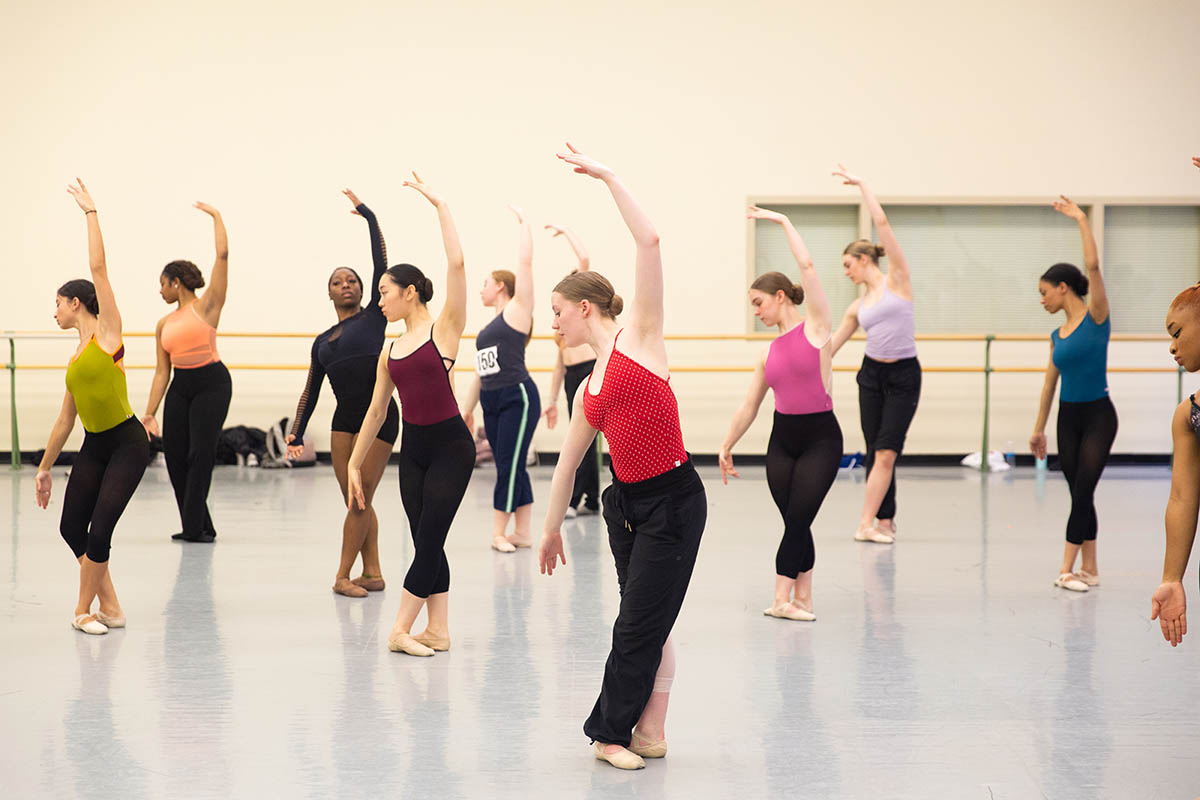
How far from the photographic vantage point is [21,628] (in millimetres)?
4398

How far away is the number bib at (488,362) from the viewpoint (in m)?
6.10

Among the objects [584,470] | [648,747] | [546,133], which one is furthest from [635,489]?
[546,133]

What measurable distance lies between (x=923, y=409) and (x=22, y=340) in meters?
7.74

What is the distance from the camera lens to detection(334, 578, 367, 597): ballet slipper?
498 cm

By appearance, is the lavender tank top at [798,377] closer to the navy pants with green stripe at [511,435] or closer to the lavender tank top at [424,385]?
the lavender tank top at [424,385]

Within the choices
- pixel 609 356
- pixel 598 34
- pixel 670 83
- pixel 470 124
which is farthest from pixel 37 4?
pixel 609 356

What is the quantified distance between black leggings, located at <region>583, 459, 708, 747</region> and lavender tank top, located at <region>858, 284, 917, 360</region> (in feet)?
11.8

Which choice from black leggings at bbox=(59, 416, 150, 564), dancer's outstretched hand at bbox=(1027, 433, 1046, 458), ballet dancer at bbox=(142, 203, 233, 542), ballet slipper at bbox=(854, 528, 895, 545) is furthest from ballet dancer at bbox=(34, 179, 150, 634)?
dancer's outstretched hand at bbox=(1027, 433, 1046, 458)

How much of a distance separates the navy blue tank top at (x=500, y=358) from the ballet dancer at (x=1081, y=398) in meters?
2.55

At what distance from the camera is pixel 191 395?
6211mm

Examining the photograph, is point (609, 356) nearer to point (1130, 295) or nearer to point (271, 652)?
point (271, 652)

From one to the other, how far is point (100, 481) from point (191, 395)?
74.9 inches

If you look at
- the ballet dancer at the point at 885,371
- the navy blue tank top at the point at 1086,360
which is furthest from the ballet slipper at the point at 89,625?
the navy blue tank top at the point at 1086,360

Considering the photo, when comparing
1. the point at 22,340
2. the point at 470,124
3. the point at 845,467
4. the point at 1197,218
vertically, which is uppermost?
the point at 470,124
